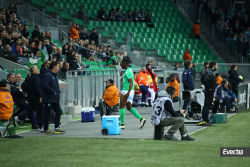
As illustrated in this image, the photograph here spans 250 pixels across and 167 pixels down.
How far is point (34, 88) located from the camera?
12.0 metres

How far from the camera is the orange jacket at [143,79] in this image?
1945cm

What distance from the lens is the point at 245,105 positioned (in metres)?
18.2

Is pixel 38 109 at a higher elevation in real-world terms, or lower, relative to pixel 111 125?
higher

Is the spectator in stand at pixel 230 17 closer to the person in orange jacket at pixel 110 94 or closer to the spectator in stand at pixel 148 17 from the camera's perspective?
the spectator in stand at pixel 148 17

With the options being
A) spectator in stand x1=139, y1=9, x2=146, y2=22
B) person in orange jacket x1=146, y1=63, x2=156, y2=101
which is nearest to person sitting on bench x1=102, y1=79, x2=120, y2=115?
person in orange jacket x1=146, y1=63, x2=156, y2=101

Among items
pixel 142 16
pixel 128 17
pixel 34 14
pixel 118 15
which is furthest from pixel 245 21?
pixel 34 14

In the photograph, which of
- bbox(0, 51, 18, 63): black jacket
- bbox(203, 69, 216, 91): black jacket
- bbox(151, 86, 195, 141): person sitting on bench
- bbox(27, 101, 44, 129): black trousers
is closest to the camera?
bbox(151, 86, 195, 141): person sitting on bench

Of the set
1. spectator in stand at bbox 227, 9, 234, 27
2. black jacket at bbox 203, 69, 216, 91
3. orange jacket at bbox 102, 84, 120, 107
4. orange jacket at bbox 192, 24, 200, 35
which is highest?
spectator in stand at bbox 227, 9, 234, 27

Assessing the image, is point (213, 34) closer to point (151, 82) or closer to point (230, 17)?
point (230, 17)

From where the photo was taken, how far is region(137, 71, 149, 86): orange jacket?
1945 centimetres

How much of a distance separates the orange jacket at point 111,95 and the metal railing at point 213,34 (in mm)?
16116

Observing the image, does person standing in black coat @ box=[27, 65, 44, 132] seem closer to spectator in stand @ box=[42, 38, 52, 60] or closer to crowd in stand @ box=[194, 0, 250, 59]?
spectator in stand @ box=[42, 38, 52, 60]

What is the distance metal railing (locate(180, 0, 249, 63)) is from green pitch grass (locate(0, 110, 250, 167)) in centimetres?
1941

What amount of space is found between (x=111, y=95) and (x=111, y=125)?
403cm
